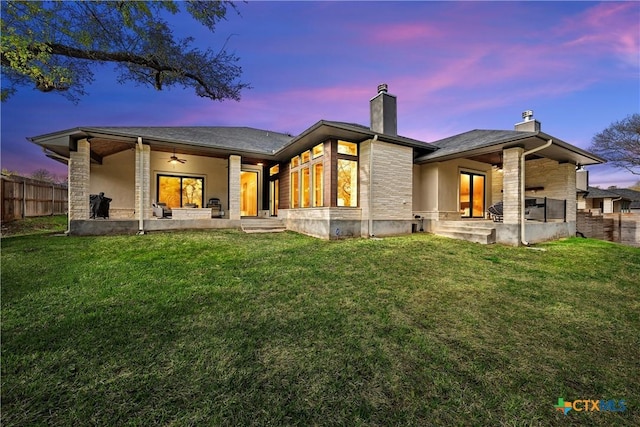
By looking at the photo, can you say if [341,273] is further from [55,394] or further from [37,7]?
[37,7]

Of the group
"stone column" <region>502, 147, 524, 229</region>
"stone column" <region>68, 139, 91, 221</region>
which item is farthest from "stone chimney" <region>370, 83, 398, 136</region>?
"stone column" <region>68, 139, 91, 221</region>

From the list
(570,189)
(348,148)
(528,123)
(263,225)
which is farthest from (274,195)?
(570,189)

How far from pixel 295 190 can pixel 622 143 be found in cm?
1985

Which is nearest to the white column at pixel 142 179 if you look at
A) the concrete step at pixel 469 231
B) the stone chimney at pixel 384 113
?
the stone chimney at pixel 384 113

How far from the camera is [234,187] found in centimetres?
1021

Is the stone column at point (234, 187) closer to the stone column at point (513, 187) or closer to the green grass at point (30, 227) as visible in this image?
the green grass at point (30, 227)

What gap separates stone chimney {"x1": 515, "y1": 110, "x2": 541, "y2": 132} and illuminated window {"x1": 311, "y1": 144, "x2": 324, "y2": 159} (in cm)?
839

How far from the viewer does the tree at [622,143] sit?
14836 mm

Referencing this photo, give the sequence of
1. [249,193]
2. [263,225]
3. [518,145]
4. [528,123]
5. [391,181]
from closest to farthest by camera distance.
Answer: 1. [518,145]
2. [391,181]
3. [528,123]
4. [263,225]
5. [249,193]

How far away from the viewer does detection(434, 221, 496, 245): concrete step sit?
8.06m

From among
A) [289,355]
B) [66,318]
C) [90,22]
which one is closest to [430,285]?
[289,355]

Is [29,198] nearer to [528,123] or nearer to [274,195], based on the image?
[274,195]

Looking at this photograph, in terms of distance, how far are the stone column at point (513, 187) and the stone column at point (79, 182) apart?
13119 millimetres

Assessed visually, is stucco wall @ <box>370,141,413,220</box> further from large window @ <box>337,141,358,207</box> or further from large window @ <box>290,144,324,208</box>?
large window @ <box>290,144,324,208</box>
